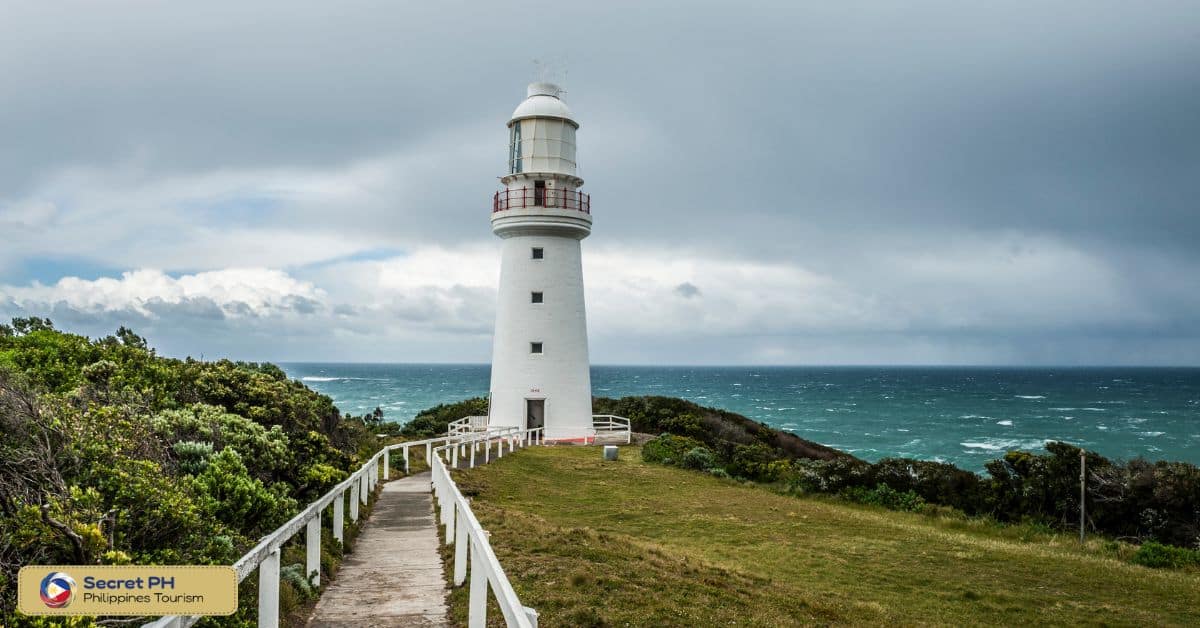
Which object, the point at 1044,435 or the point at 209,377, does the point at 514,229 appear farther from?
the point at 1044,435

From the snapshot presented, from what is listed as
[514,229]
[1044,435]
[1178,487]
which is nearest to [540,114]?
[514,229]

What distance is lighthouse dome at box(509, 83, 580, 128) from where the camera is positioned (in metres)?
26.9

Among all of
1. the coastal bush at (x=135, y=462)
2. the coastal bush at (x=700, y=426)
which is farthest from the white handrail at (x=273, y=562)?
the coastal bush at (x=700, y=426)

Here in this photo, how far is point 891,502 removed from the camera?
18.2 m

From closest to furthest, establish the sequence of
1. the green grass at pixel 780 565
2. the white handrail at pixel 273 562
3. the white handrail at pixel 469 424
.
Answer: the white handrail at pixel 273 562 → the green grass at pixel 780 565 → the white handrail at pixel 469 424

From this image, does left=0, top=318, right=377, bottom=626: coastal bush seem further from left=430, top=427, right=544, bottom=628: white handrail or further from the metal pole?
the metal pole

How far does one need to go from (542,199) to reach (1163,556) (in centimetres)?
1977

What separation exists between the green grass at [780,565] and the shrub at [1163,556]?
29 cm

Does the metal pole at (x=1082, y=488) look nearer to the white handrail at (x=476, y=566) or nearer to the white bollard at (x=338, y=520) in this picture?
the white handrail at (x=476, y=566)

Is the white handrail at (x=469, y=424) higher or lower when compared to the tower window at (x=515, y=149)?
lower

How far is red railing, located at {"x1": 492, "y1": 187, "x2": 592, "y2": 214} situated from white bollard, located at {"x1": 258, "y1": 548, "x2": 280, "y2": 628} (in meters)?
21.8

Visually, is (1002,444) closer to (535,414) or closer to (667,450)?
(667,450)

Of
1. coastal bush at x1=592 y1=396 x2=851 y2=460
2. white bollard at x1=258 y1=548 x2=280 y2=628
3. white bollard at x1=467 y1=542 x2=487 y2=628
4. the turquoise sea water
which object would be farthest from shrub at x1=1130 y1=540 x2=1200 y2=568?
the turquoise sea water

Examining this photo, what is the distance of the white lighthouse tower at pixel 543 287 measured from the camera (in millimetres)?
26609
